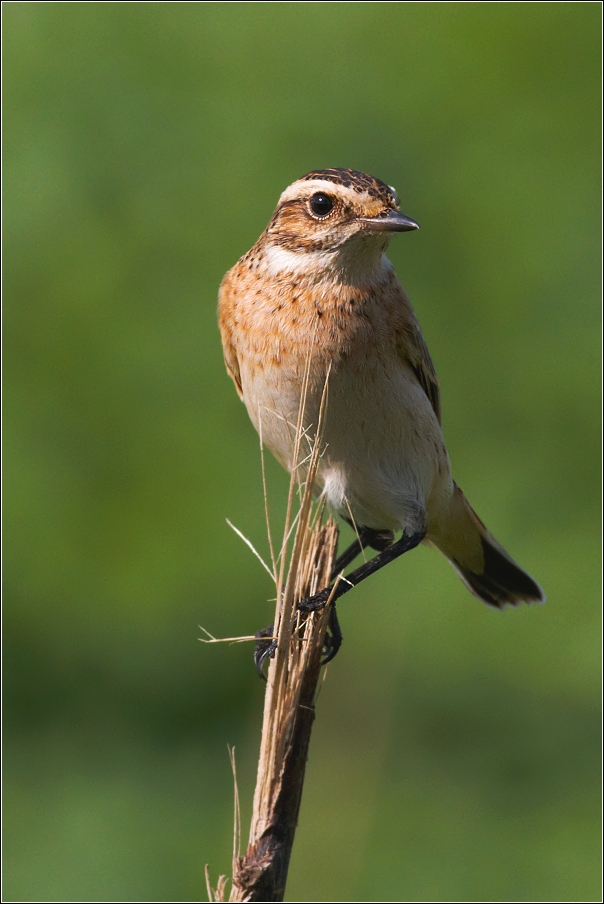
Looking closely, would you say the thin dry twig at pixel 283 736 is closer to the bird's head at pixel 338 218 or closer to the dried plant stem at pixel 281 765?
the dried plant stem at pixel 281 765

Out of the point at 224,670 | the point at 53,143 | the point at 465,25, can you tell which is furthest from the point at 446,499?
the point at 465,25

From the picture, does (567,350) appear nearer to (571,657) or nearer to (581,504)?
(581,504)

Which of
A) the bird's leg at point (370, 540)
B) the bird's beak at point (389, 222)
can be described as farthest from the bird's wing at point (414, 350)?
the bird's leg at point (370, 540)

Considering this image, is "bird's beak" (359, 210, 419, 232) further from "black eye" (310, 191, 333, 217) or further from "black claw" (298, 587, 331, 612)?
"black claw" (298, 587, 331, 612)

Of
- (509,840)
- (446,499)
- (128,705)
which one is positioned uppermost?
(446,499)

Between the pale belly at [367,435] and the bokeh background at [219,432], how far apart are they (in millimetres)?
2634

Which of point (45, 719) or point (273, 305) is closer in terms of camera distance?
point (273, 305)

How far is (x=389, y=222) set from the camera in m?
3.68

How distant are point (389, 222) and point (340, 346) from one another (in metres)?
0.48

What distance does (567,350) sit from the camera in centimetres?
782

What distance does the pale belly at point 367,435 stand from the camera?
3.89 meters

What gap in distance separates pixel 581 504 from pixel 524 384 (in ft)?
3.17

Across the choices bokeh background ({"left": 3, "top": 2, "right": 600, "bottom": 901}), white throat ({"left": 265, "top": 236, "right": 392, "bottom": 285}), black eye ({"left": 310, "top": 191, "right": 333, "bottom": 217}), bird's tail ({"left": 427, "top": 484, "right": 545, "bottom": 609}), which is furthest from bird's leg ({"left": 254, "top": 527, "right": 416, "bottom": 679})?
bokeh background ({"left": 3, "top": 2, "right": 600, "bottom": 901})

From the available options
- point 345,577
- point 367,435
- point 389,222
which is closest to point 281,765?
point 345,577
